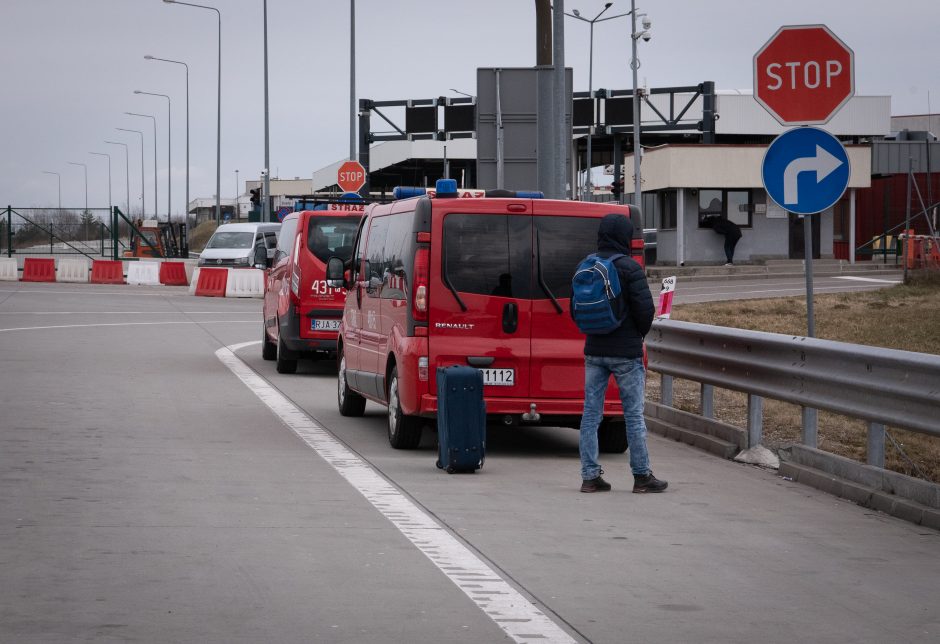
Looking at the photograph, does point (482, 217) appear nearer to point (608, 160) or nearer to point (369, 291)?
point (369, 291)

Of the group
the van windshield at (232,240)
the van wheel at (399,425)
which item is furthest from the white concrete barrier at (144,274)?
the van wheel at (399,425)

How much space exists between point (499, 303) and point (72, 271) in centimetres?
3874

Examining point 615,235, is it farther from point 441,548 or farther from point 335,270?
point 335,270

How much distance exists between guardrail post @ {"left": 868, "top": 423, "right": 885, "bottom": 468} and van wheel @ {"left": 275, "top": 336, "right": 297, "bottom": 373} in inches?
386

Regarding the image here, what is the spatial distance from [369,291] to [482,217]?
1900 mm

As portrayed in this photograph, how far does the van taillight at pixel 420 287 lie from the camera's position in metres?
10.9

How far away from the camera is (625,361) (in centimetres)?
948

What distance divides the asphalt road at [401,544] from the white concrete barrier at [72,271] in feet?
115

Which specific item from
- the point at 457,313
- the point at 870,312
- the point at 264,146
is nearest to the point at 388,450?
the point at 457,313

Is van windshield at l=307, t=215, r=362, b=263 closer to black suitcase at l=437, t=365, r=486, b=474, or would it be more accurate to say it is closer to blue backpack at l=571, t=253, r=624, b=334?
black suitcase at l=437, t=365, r=486, b=474

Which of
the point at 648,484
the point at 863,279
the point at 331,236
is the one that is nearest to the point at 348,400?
the point at 331,236

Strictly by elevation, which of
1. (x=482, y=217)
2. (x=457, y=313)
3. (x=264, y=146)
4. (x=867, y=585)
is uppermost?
(x=264, y=146)

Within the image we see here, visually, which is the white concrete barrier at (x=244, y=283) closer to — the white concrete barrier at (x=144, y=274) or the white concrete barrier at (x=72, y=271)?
the white concrete barrier at (x=144, y=274)

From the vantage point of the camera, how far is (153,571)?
21.8 feet
